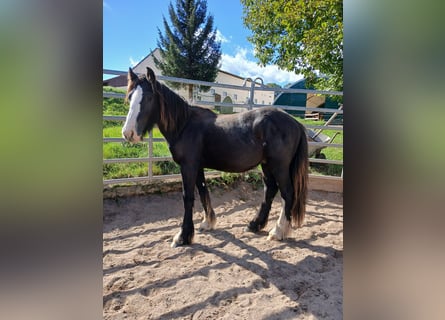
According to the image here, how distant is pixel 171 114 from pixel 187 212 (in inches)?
36.6

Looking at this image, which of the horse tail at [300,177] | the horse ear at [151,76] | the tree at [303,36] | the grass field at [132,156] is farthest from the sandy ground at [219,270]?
the tree at [303,36]

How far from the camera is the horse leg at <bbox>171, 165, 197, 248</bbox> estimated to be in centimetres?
249

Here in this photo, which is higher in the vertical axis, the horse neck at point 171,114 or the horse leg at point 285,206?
the horse neck at point 171,114

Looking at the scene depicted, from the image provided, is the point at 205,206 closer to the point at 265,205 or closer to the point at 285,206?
the point at 265,205

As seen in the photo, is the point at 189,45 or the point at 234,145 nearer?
the point at 234,145

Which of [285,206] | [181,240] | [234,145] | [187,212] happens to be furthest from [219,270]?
[234,145]

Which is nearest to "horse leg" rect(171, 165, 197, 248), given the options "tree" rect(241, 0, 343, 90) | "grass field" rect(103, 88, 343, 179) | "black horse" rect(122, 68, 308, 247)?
"black horse" rect(122, 68, 308, 247)

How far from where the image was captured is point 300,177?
2688 millimetres

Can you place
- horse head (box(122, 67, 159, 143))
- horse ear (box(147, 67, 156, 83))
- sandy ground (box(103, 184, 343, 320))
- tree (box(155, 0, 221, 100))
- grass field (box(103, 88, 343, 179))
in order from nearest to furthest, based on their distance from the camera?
sandy ground (box(103, 184, 343, 320))
horse head (box(122, 67, 159, 143))
horse ear (box(147, 67, 156, 83))
grass field (box(103, 88, 343, 179))
tree (box(155, 0, 221, 100))

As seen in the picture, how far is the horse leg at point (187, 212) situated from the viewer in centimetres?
249

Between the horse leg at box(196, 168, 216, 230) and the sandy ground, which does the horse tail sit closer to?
the sandy ground

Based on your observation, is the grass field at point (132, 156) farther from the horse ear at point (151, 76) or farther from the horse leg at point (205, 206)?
the horse ear at point (151, 76)

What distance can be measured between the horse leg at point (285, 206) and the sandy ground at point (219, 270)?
0.09 metres
